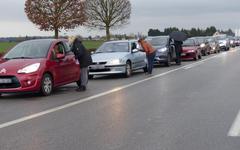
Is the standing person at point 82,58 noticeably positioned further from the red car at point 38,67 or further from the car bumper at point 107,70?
the car bumper at point 107,70

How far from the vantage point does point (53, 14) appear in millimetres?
51156

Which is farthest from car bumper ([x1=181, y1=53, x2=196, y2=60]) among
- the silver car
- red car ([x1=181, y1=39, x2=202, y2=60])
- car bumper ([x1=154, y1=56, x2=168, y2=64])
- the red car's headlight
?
the red car's headlight

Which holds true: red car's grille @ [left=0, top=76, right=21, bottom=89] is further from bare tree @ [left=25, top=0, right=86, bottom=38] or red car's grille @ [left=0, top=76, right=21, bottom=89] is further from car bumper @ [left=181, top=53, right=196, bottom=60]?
bare tree @ [left=25, top=0, right=86, bottom=38]

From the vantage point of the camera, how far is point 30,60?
45.0ft

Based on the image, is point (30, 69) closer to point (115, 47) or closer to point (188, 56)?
point (115, 47)

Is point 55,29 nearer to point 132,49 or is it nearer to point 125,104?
point 132,49

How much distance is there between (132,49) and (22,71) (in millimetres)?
8675

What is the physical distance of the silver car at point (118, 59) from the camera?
19641 millimetres

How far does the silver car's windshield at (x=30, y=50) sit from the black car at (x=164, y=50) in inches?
504

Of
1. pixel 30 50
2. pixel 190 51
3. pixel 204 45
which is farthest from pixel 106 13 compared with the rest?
pixel 30 50

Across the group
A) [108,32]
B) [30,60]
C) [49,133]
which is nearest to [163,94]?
[30,60]

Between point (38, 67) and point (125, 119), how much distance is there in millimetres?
4627

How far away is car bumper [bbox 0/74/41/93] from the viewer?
13.2 meters

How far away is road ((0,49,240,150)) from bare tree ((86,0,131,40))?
50.3 m
